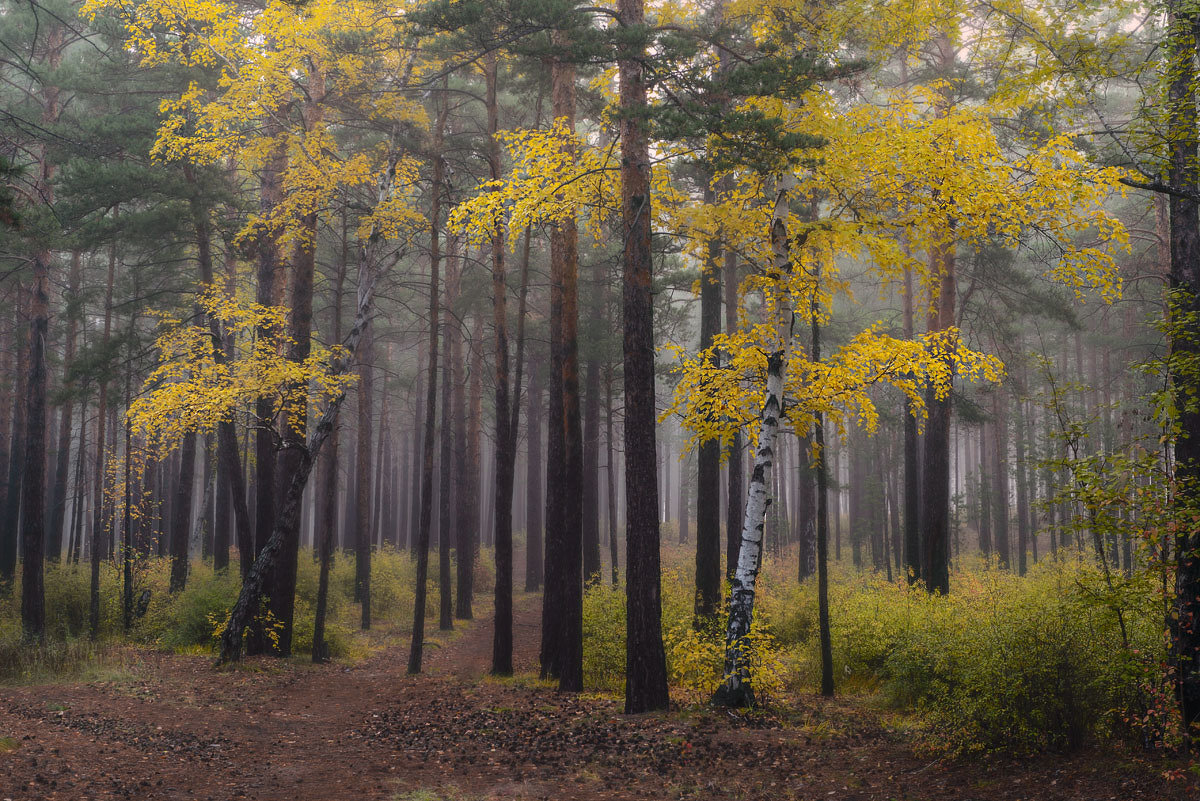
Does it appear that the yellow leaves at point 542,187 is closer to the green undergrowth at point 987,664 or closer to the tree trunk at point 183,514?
the green undergrowth at point 987,664

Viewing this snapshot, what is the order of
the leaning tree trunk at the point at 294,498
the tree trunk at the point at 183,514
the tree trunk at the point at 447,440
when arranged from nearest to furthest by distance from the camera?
the leaning tree trunk at the point at 294,498 → the tree trunk at the point at 447,440 → the tree trunk at the point at 183,514

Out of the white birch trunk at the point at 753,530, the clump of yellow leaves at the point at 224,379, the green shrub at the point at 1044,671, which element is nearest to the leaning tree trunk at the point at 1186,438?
the green shrub at the point at 1044,671

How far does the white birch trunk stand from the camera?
10117 millimetres

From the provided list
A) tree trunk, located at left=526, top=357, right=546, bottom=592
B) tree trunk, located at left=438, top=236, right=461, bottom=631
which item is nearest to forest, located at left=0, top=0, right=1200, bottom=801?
tree trunk, located at left=438, top=236, right=461, bottom=631

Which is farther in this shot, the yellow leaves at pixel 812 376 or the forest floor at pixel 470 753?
the yellow leaves at pixel 812 376

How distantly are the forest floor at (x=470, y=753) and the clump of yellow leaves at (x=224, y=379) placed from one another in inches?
177

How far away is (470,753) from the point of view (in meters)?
9.13

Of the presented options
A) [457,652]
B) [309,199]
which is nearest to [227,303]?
[309,199]

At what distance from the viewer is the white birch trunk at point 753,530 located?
10117mm

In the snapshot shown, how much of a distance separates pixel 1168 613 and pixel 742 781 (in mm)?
4080

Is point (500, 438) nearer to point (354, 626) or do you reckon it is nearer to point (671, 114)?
point (671, 114)

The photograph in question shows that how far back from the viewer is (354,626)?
21.5 m

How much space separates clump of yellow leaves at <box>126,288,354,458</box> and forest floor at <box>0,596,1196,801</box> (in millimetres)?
4503

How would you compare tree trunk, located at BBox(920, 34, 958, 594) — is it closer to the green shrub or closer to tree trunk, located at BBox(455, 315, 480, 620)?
the green shrub
